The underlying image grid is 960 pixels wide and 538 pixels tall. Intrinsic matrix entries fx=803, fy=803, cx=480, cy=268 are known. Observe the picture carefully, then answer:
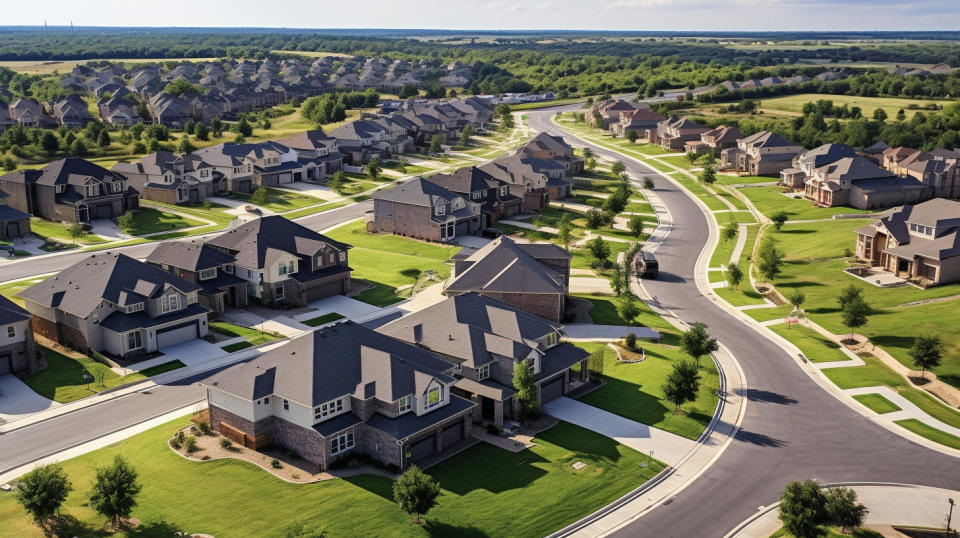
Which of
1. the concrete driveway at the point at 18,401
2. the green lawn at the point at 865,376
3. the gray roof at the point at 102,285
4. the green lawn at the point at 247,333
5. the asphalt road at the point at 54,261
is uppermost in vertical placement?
the gray roof at the point at 102,285

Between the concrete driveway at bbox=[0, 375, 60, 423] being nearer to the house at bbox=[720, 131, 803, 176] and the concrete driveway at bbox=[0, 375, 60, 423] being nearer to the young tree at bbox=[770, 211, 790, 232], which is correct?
the young tree at bbox=[770, 211, 790, 232]

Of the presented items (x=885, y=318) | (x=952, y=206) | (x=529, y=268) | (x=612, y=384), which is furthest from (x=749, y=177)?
(x=612, y=384)

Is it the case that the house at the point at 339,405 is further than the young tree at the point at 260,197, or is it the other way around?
the young tree at the point at 260,197

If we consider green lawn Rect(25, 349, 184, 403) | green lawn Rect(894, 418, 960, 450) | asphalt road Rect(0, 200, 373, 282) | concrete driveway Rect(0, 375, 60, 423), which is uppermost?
asphalt road Rect(0, 200, 373, 282)

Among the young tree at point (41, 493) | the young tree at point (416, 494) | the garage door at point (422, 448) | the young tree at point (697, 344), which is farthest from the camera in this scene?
the young tree at point (697, 344)

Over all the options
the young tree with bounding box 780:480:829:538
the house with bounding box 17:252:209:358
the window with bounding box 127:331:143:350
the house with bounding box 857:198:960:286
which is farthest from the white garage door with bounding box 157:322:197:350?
the house with bounding box 857:198:960:286

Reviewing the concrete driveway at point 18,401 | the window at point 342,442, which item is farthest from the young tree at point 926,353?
the concrete driveway at point 18,401

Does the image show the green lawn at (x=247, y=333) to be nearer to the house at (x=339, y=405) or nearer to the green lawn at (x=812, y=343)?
the house at (x=339, y=405)
